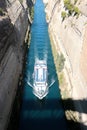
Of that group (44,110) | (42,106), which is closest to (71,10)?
(42,106)

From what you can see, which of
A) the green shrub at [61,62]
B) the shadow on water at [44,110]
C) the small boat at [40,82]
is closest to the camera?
the shadow on water at [44,110]

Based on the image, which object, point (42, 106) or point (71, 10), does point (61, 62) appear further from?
point (42, 106)

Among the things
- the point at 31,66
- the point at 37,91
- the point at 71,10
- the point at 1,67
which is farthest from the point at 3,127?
the point at 71,10

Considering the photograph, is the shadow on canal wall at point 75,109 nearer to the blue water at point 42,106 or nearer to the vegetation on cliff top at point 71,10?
the blue water at point 42,106

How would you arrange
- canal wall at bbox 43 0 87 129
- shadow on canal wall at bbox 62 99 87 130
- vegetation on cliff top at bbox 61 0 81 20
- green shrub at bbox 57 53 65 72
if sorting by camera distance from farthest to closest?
vegetation on cliff top at bbox 61 0 81 20
green shrub at bbox 57 53 65 72
canal wall at bbox 43 0 87 129
shadow on canal wall at bbox 62 99 87 130

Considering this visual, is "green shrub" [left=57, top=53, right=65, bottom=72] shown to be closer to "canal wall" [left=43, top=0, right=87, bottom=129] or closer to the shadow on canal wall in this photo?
"canal wall" [left=43, top=0, right=87, bottom=129]

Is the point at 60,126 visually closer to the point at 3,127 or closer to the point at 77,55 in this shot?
the point at 3,127

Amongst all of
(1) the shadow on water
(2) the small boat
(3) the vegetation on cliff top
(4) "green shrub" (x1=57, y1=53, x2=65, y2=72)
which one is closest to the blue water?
(1) the shadow on water

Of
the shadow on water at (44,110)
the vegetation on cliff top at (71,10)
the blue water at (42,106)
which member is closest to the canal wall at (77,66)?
the vegetation on cliff top at (71,10)

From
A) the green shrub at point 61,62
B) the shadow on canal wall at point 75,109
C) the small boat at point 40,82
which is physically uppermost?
the shadow on canal wall at point 75,109
